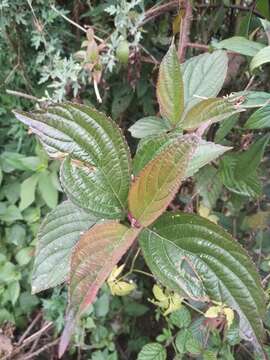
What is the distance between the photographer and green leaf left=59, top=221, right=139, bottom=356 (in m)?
0.39

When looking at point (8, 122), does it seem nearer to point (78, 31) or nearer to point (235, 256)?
point (78, 31)

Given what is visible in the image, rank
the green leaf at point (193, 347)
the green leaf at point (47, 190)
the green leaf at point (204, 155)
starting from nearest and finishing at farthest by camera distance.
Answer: the green leaf at point (204, 155)
the green leaf at point (193, 347)
the green leaf at point (47, 190)

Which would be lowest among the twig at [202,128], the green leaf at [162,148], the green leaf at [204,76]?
the green leaf at [162,148]

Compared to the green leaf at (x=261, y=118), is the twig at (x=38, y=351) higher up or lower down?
lower down

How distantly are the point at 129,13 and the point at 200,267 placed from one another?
52 cm

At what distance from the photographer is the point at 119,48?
2.64 ft

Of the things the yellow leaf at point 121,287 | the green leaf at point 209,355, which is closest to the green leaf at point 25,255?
the yellow leaf at point 121,287

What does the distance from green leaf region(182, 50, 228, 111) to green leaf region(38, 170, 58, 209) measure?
474 millimetres

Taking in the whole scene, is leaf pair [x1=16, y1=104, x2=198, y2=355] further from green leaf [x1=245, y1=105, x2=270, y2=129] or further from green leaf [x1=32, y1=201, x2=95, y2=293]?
green leaf [x1=245, y1=105, x2=270, y2=129]

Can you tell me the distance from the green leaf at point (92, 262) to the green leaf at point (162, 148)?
68 mm


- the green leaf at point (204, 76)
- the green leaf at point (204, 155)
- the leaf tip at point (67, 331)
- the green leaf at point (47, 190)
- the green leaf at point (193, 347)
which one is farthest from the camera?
the green leaf at point (47, 190)

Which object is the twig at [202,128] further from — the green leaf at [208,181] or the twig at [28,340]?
the twig at [28,340]

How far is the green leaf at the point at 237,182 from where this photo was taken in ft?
2.36

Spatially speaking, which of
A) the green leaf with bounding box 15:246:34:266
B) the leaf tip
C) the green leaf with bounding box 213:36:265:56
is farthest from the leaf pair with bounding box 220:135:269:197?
the green leaf with bounding box 15:246:34:266
